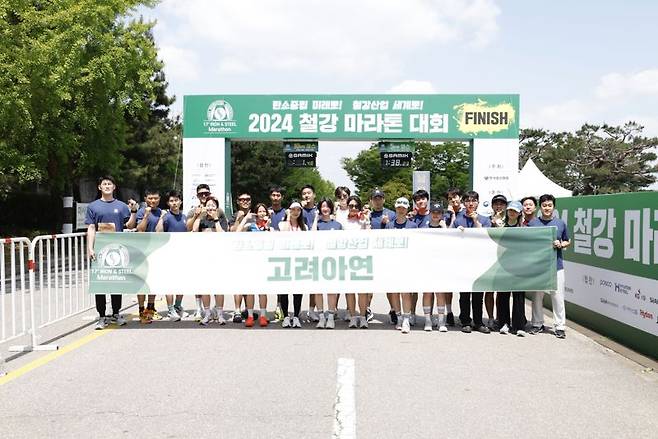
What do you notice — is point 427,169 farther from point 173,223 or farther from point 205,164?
point 173,223

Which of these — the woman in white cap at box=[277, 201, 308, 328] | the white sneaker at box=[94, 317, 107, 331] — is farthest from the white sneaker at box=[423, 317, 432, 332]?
the white sneaker at box=[94, 317, 107, 331]

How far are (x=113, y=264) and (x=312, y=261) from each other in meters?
2.70

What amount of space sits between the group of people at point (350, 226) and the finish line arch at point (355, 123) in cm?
1059

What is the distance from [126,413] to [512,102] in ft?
56.2

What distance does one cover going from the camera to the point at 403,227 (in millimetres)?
8625

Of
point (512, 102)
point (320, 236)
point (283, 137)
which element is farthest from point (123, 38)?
point (320, 236)

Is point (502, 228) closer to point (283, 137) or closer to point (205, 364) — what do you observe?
point (205, 364)

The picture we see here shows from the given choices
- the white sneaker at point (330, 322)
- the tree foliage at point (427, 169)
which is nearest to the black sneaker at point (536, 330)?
the white sneaker at point (330, 322)

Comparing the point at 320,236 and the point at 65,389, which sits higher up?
the point at 320,236

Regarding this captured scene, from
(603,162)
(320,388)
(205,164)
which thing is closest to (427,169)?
(603,162)

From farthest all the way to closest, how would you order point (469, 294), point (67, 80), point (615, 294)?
point (67, 80)
point (469, 294)
point (615, 294)

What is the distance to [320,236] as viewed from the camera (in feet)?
27.6

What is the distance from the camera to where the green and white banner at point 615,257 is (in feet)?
22.3

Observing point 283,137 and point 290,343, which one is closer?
point 290,343
